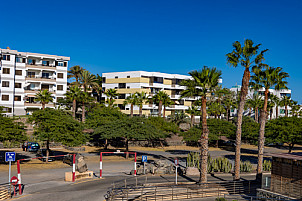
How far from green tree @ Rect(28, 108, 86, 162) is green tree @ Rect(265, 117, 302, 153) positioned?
1116 inches

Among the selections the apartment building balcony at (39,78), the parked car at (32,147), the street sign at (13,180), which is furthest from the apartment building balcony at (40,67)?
the street sign at (13,180)

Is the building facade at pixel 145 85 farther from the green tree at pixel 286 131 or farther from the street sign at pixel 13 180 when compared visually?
the street sign at pixel 13 180

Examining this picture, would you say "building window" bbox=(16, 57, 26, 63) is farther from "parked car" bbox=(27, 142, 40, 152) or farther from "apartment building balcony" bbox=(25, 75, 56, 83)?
"parked car" bbox=(27, 142, 40, 152)

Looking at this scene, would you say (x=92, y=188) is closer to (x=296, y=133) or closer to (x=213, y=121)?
(x=296, y=133)

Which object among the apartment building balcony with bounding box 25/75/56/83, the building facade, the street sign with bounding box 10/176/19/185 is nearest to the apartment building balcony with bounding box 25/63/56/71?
the apartment building balcony with bounding box 25/75/56/83

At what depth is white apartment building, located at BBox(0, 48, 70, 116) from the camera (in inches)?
2785

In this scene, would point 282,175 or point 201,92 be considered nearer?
point 282,175

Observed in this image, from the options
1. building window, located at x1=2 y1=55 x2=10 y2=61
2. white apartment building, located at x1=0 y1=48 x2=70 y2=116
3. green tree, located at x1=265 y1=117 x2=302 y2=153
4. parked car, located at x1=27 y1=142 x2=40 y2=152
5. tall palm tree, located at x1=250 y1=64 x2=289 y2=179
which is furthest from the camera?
white apartment building, located at x1=0 y1=48 x2=70 y2=116

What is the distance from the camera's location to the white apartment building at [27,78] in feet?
232

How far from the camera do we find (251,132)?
52.8 m

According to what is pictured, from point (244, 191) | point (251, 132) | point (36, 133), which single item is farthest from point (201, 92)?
point (251, 132)

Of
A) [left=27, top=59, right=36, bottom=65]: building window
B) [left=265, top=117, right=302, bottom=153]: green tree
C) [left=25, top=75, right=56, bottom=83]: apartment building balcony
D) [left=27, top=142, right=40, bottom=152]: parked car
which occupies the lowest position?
[left=27, top=142, right=40, bottom=152]: parked car

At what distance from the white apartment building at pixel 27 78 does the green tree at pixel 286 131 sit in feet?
184

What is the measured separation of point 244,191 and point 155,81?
66.7 m
